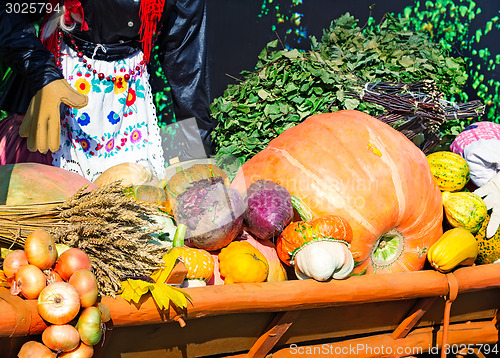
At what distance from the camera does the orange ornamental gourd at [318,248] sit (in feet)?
7.13

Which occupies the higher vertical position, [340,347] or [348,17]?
[348,17]

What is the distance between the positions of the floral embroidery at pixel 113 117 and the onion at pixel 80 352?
5.08ft

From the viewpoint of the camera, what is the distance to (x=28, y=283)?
1.55 m

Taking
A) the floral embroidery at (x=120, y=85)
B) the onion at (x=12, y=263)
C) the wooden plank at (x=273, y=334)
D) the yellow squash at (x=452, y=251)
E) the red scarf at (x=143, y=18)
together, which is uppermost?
the red scarf at (x=143, y=18)

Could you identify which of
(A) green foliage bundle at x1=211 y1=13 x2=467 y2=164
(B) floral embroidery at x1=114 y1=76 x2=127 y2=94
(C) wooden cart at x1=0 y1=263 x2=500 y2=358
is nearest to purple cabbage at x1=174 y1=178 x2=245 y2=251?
(C) wooden cart at x1=0 y1=263 x2=500 y2=358

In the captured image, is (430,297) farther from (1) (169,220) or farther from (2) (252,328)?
(1) (169,220)

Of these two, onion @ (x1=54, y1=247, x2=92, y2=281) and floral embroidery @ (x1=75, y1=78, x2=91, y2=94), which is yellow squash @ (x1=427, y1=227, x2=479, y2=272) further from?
floral embroidery @ (x1=75, y1=78, x2=91, y2=94)

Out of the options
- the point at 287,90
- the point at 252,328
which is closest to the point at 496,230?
the point at 287,90

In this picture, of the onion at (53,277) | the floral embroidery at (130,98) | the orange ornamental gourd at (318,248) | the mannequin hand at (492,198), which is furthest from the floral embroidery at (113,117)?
the mannequin hand at (492,198)

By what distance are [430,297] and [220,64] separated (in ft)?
7.77

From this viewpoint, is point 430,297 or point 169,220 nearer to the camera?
point 169,220

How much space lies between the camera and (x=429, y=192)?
2.72 meters

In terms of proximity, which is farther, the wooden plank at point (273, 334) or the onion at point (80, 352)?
the wooden plank at point (273, 334)

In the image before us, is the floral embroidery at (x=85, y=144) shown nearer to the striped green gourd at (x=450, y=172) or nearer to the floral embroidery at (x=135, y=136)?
the floral embroidery at (x=135, y=136)
